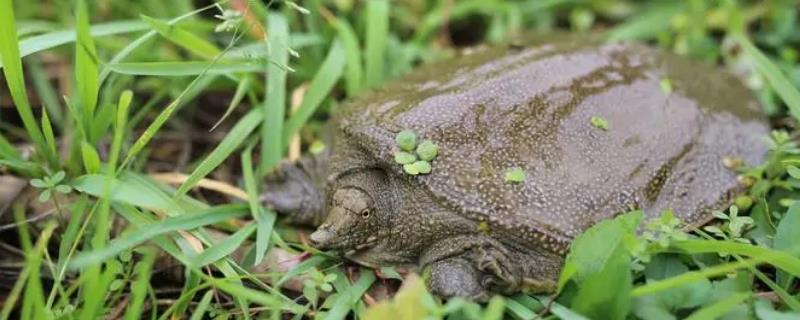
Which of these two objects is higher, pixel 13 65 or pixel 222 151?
pixel 13 65

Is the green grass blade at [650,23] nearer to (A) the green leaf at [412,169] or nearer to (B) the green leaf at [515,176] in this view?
(B) the green leaf at [515,176]

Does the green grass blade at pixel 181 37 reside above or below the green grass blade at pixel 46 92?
above

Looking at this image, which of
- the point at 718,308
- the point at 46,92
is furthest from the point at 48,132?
the point at 718,308

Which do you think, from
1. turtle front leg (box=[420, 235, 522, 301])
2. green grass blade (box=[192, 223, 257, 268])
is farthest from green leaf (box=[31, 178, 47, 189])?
turtle front leg (box=[420, 235, 522, 301])

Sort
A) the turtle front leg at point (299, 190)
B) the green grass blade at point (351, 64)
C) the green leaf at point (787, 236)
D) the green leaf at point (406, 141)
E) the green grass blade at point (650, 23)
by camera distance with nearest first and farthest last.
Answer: the green leaf at point (787, 236) → the green leaf at point (406, 141) → the turtle front leg at point (299, 190) → the green grass blade at point (351, 64) → the green grass blade at point (650, 23)

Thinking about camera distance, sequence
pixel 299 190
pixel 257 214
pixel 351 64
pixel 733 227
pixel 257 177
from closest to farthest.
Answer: pixel 733 227 → pixel 257 214 → pixel 299 190 → pixel 257 177 → pixel 351 64

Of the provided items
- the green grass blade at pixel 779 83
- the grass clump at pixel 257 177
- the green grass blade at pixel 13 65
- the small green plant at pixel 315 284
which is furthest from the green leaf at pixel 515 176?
the green grass blade at pixel 13 65

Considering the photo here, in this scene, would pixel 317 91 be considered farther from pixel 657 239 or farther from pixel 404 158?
pixel 657 239

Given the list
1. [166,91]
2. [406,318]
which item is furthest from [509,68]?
[166,91]
